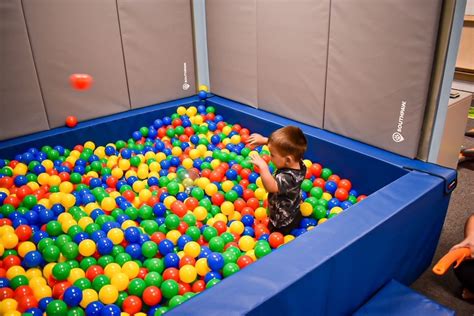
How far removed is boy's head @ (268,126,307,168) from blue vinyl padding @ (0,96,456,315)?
14.6 inches

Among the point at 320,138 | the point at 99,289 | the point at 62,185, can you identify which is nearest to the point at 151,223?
the point at 99,289

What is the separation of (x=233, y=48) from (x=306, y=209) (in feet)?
5.07

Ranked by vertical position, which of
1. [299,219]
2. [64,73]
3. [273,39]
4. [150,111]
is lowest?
[299,219]

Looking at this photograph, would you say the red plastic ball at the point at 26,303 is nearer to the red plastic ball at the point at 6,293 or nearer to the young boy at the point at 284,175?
the red plastic ball at the point at 6,293

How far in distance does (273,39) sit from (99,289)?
1.91 m

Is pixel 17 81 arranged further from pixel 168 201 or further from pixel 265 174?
pixel 265 174

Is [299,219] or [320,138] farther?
[320,138]

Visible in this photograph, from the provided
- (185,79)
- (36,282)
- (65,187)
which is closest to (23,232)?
(36,282)

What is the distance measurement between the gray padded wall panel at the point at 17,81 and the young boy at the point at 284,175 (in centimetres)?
166

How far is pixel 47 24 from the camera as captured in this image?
2.66 metres

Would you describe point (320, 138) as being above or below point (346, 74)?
below

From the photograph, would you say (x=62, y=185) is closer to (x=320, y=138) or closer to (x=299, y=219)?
(x=299, y=219)

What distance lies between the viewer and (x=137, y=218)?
225cm

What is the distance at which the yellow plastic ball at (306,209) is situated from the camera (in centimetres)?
219
